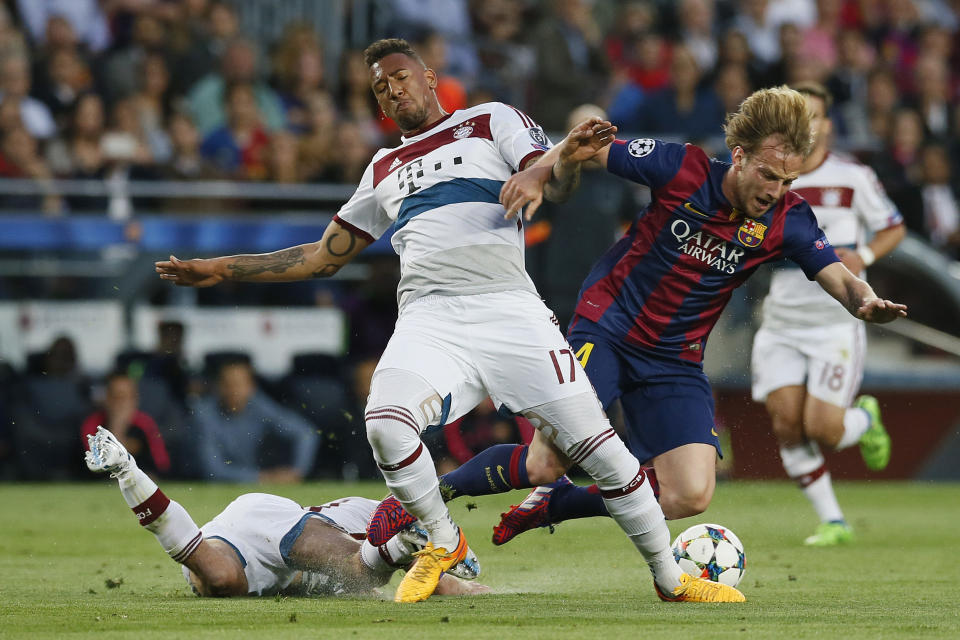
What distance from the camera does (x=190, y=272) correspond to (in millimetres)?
6785

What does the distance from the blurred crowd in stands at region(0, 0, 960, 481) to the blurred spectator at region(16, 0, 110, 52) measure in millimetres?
24

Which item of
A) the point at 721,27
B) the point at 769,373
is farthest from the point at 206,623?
the point at 721,27

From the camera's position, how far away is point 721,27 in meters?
18.6

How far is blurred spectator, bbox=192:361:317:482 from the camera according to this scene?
40.4 feet

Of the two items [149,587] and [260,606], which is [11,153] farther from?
[260,606]

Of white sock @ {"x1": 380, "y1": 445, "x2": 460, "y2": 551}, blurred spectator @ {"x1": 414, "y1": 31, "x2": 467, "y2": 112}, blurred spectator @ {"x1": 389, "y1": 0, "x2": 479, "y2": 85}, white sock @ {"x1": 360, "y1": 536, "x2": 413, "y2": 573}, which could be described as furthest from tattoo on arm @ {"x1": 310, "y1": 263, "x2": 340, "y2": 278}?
blurred spectator @ {"x1": 389, "y1": 0, "x2": 479, "y2": 85}

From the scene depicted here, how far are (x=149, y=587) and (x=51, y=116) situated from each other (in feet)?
28.9

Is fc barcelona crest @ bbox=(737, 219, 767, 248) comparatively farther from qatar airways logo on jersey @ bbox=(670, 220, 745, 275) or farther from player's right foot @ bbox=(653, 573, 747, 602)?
player's right foot @ bbox=(653, 573, 747, 602)

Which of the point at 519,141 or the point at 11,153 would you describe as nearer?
the point at 519,141

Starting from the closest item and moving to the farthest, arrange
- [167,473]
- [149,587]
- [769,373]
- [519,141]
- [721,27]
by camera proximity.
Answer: [519,141]
[149,587]
[769,373]
[167,473]
[721,27]

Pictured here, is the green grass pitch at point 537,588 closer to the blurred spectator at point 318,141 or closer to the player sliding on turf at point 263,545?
the player sliding on turf at point 263,545

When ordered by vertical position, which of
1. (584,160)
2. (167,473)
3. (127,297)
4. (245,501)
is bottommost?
(167,473)

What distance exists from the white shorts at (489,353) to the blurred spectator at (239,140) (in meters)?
8.55

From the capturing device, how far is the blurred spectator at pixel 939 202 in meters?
15.3
